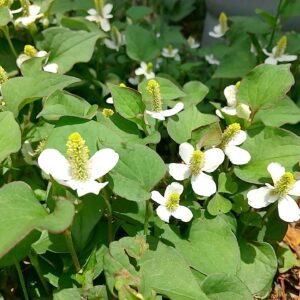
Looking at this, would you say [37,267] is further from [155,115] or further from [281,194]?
[281,194]

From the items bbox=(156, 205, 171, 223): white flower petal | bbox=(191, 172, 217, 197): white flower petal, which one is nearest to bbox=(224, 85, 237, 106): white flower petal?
bbox=(191, 172, 217, 197): white flower petal

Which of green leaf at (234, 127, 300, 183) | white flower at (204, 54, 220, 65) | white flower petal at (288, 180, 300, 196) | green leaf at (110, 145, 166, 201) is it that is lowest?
white flower at (204, 54, 220, 65)

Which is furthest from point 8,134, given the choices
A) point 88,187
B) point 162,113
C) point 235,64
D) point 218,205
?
point 235,64

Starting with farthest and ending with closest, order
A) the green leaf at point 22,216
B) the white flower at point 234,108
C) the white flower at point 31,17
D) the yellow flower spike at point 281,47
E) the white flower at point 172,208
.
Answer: the yellow flower spike at point 281,47, the white flower at point 31,17, the white flower at point 234,108, the white flower at point 172,208, the green leaf at point 22,216

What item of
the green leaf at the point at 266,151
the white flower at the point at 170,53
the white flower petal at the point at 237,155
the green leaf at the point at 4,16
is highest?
the green leaf at the point at 4,16

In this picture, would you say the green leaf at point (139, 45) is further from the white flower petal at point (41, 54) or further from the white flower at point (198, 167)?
the white flower at point (198, 167)

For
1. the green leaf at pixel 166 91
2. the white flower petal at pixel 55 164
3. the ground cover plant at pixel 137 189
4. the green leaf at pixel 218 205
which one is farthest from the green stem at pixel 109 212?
the green leaf at pixel 166 91

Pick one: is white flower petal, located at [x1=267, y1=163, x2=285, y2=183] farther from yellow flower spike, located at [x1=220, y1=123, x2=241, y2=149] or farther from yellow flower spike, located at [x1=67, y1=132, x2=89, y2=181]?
yellow flower spike, located at [x1=67, y1=132, x2=89, y2=181]
